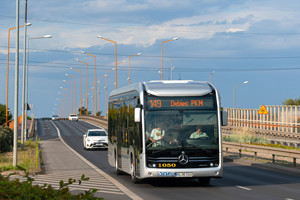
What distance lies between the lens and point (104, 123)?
80.1 metres

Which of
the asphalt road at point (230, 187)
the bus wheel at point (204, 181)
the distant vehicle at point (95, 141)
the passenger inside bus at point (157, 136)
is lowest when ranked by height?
the asphalt road at point (230, 187)

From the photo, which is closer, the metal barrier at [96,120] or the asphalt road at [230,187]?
the asphalt road at [230,187]

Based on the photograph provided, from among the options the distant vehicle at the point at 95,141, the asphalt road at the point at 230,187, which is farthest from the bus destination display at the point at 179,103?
the distant vehicle at the point at 95,141

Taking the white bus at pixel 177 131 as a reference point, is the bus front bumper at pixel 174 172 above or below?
below

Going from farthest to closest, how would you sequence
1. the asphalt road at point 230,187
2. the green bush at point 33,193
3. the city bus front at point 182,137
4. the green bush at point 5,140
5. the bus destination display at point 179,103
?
1. the green bush at point 5,140
2. the bus destination display at point 179,103
3. the city bus front at point 182,137
4. the asphalt road at point 230,187
5. the green bush at point 33,193

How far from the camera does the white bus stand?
16969mm

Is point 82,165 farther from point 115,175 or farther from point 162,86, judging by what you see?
point 162,86

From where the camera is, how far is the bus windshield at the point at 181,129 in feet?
56.0

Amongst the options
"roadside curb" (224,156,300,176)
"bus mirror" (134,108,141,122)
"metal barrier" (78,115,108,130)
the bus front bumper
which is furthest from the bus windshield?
"metal barrier" (78,115,108,130)

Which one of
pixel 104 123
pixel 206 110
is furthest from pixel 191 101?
pixel 104 123

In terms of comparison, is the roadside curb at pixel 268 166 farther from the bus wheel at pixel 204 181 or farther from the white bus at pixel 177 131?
the white bus at pixel 177 131

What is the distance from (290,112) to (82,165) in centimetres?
2984

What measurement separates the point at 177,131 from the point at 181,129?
4.7 inches

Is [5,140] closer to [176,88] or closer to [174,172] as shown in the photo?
[176,88]
